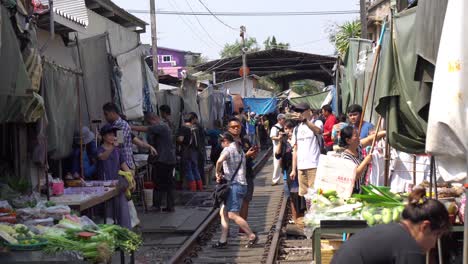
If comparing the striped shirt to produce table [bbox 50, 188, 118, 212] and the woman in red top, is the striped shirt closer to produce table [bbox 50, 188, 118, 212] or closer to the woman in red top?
produce table [bbox 50, 188, 118, 212]

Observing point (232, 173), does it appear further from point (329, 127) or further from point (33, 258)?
point (329, 127)

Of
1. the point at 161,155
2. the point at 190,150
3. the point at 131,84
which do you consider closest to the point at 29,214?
the point at 131,84

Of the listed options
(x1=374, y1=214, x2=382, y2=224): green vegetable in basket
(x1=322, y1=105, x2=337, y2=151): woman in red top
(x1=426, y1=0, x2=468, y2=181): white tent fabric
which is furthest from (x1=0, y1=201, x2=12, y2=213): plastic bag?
(x1=322, y1=105, x2=337, y2=151): woman in red top

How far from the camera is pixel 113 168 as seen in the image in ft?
34.2

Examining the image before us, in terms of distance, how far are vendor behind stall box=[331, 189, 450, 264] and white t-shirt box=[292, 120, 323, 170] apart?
732 cm

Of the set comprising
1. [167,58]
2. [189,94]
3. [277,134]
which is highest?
[167,58]

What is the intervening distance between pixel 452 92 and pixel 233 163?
6557mm

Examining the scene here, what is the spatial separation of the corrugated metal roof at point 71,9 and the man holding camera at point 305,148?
3580 mm

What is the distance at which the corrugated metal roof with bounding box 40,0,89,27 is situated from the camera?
35.2 feet

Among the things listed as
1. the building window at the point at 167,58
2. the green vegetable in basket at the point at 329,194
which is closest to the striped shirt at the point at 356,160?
the green vegetable in basket at the point at 329,194

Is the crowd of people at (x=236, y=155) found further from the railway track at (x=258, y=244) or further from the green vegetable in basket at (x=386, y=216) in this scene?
the green vegetable in basket at (x=386, y=216)

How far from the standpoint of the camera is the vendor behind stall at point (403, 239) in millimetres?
3969

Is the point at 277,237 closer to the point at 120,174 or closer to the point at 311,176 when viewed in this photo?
the point at 311,176

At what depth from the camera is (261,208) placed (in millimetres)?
16281
